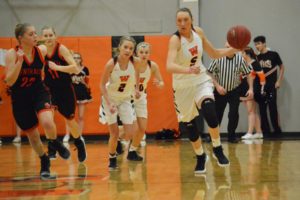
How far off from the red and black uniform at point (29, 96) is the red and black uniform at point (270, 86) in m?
6.06

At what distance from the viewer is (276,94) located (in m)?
9.43

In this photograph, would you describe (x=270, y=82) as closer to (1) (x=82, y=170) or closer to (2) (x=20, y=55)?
(1) (x=82, y=170)

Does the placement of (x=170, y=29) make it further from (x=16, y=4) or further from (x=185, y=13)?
(x=185, y=13)

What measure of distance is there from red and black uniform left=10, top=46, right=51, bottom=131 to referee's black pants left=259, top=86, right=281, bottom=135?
19.8ft

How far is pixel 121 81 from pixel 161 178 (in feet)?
5.06

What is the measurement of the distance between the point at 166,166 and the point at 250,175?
1255 mm

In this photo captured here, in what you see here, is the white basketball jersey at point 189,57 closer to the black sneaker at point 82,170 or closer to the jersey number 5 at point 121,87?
the jersey number 5 at point 121,87

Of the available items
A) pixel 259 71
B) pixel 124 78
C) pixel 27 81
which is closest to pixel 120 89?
pixel 124 78

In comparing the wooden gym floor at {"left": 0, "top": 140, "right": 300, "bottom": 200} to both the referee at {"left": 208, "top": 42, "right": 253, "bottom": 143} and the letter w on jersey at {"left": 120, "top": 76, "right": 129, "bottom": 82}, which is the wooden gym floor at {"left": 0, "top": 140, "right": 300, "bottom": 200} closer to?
the referee at {"left": 208, "top": 42, "right": 253, "bottom": 143}

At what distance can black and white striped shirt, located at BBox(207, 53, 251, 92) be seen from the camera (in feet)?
22.2

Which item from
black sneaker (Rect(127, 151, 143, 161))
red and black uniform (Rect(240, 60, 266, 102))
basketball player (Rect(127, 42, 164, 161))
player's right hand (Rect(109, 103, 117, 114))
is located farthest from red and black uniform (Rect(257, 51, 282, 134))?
player's right hand (Rect(109, 103, 117, 114))

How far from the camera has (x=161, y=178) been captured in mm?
4246

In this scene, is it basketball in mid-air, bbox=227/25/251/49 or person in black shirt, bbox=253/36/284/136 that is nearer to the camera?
basketball in mid-air, bbox=227/25/251/49

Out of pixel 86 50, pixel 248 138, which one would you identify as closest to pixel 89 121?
pixel 86 50
